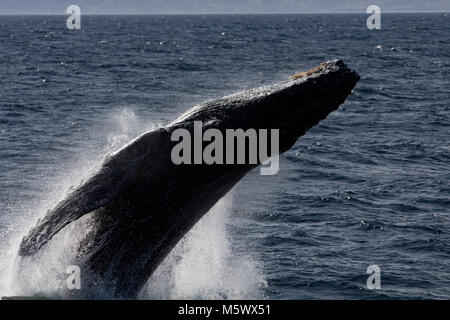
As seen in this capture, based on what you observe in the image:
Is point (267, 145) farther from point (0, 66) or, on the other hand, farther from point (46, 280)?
point (0, 66)

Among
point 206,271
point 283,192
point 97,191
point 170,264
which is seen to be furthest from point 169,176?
point 283,192

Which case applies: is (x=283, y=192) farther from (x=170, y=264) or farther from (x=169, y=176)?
(x=169, y=176)

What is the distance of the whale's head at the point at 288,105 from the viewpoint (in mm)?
10914

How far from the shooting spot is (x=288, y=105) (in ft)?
36.3

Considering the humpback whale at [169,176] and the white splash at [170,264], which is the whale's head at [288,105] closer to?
the humpback whale at [169,176]

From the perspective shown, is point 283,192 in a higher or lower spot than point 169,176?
lower

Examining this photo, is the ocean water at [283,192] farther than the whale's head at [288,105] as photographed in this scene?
Yes

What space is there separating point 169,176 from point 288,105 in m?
2.03

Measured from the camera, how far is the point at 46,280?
11.6 metres

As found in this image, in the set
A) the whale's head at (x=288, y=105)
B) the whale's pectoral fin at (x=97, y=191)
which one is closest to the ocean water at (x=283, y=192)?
the whale's pectoral fin at (x=97, y=191)

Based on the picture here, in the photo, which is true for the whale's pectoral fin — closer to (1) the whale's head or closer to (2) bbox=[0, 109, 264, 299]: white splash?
(2) bbox=[0, 109, 264, 299]: white splash

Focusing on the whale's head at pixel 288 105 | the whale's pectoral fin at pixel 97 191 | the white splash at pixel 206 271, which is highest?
the whale's head at pixel 288 105

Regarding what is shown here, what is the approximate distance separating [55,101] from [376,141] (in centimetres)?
1915

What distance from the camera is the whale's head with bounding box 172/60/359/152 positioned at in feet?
35.8
